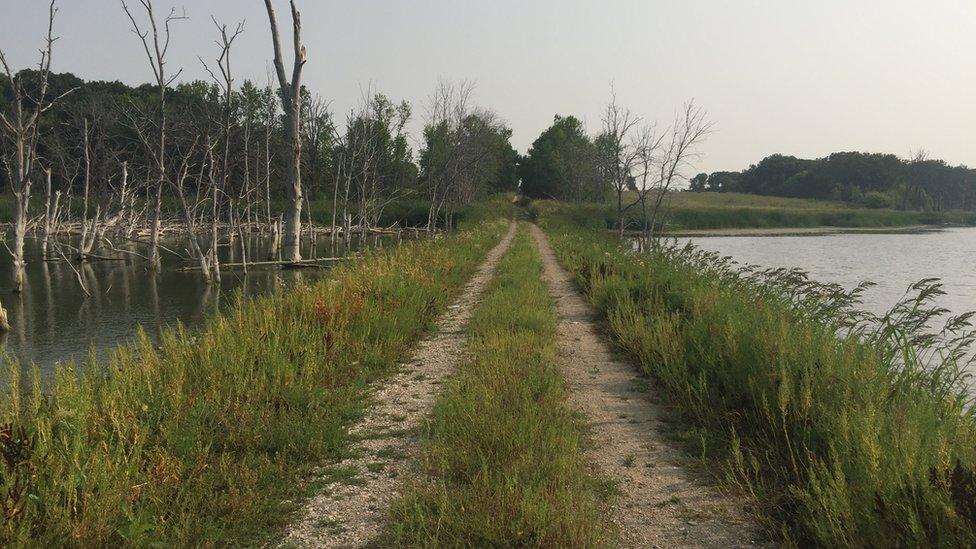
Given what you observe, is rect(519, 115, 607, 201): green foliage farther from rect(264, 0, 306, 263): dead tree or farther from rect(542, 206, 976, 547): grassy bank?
rect(542, 206, 976, 547): grassy bank

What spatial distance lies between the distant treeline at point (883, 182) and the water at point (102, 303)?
249 feet

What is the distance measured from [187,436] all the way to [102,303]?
13.6m

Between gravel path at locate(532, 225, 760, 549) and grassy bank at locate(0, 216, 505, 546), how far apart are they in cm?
209

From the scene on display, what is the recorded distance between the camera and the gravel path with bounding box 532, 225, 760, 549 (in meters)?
3.52

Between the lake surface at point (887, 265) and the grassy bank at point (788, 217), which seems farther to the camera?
the grassy bank at point (788, 217)

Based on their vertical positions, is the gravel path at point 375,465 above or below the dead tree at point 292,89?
below

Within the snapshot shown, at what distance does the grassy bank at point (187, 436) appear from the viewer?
3217 millimetres

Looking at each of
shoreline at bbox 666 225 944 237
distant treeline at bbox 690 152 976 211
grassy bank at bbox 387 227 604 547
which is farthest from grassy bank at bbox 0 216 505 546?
distant treeline at bbox 690 152 976 211

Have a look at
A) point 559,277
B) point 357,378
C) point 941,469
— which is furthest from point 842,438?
point 559,277

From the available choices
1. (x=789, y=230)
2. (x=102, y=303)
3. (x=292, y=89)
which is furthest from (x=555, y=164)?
(x=102, y=303)

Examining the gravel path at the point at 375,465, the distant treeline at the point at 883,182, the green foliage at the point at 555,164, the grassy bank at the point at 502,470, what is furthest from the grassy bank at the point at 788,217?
the grassy bank at the point at 502,470

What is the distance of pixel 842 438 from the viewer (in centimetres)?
396

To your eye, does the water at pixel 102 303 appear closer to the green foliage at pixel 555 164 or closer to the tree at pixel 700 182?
the green foliage at pixel 555 164

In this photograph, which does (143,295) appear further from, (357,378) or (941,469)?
(941,469)
